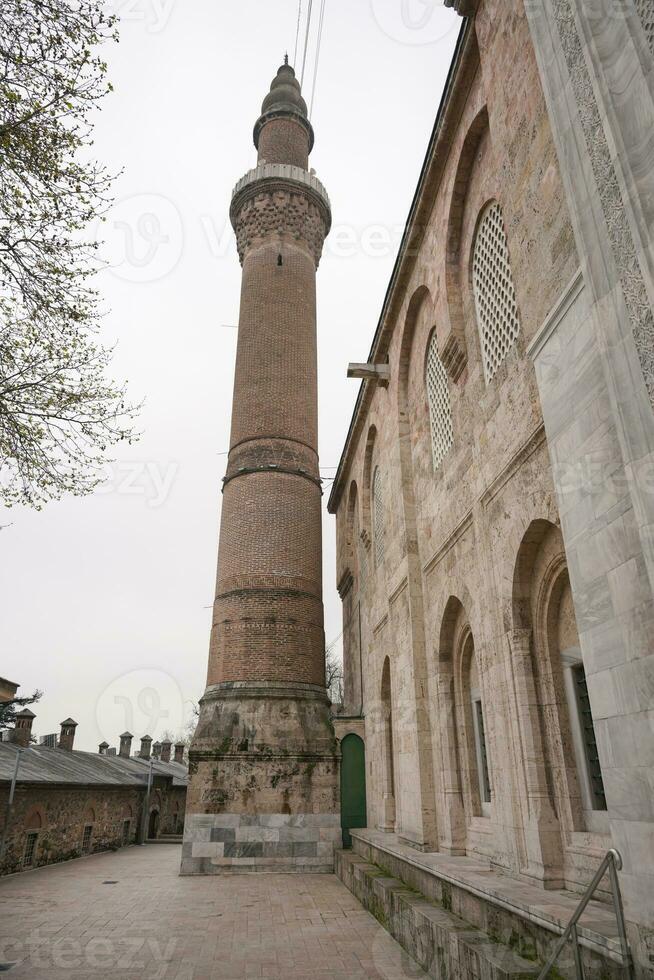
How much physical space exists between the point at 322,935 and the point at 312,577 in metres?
9.13

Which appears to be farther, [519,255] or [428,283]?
[428,283]

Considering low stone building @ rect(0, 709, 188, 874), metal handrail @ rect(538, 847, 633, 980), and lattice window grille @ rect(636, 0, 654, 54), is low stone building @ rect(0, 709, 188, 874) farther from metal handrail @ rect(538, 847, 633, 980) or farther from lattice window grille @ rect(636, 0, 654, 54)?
lattice window grille @ rect(636, 0, 654, 54)

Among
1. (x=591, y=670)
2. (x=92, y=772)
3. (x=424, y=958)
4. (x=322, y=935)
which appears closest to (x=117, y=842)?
(x=92, y=772)

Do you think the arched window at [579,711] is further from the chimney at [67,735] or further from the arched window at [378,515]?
the chimney at [67,735]

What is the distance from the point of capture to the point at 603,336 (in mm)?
4688

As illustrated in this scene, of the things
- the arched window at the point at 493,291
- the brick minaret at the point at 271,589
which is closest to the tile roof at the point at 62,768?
the brick minaret at the point at 271,589

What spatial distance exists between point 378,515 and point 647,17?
12.0 m

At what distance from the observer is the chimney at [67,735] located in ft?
94.1

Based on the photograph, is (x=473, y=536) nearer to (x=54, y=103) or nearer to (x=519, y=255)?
(x=519, y=255)

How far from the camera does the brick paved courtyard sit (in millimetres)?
6969

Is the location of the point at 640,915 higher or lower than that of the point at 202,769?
lower

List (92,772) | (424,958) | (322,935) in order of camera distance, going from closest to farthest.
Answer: (424,958) < (322,935) < (92,772)

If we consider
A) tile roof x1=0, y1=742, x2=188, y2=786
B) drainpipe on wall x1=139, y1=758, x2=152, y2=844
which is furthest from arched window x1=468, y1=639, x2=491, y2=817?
drainpipe on wall x1=139, y1=758, x2=152, y2=844

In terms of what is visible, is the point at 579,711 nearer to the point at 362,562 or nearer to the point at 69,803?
the point at 362,562
